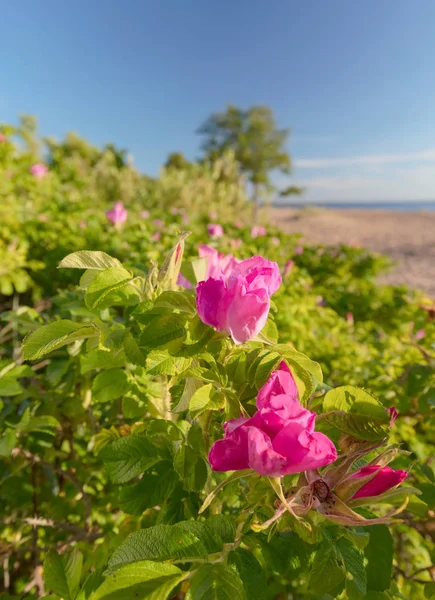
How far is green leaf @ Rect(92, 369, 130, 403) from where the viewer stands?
0.68 meters

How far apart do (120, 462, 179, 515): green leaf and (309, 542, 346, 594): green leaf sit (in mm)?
229

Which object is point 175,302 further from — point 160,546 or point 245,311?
point 160,546

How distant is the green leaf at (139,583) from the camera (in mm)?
366

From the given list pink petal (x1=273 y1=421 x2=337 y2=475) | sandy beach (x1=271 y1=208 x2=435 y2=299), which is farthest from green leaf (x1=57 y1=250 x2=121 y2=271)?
sandy beach (x1=271 y1=208 x2=435 y2=299)

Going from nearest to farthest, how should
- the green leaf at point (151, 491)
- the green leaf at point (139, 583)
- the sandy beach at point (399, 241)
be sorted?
the green leaf at point (139, 583), the green leaf at point (151, 491), the sandy beach at point (399, 241)

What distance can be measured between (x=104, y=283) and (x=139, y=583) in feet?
1.10

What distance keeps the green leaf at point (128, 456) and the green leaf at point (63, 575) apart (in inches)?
5.0

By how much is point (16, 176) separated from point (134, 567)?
14.1ft

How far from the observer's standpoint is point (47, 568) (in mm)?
564

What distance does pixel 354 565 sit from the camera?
0.45 m

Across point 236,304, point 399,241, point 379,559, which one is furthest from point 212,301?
point 399,241

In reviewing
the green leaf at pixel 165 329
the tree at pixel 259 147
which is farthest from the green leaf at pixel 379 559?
the tree at pixel 259 147

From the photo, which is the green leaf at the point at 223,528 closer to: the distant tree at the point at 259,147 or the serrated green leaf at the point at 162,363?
the serrated green leaf at the point at 162,363

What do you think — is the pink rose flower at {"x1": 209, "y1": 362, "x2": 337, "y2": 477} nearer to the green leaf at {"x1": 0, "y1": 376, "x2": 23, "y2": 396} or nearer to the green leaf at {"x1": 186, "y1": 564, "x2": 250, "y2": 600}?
the green leaf at {"x1": 186, "y1": 564, "x2": 250, "y2": 600}
